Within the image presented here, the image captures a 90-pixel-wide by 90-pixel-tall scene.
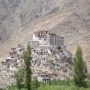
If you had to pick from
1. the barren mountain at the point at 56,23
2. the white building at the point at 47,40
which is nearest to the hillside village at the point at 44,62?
the white building at the point at 47,40

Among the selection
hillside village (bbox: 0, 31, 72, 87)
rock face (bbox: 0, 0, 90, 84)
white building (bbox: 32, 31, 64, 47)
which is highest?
rock face (bbox: 0, 0, 90, 84)

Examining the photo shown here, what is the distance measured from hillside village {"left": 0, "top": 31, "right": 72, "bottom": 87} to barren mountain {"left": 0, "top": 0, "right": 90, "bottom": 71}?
82.8ft

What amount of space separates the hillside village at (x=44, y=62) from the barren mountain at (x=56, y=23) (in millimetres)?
25235

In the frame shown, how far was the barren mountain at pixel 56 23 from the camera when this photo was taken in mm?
160000

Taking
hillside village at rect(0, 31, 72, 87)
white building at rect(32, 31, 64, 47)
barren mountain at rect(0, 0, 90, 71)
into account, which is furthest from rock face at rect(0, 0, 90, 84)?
hillside village at rect(0, 31, 72, 87)

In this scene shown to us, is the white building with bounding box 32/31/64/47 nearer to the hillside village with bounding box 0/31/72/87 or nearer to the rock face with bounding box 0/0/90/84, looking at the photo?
the hillside village with bounding box 0/31/72/87

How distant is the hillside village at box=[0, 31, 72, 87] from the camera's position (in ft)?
374

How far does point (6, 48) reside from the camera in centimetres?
16588

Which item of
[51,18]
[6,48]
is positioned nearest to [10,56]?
[6,48]

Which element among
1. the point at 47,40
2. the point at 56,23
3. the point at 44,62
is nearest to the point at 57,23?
the point at 56,23

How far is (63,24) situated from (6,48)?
1961 cm

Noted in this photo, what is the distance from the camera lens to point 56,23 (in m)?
169

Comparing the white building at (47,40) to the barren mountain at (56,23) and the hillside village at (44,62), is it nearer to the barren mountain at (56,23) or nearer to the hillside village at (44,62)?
the hillside village at (44,62)

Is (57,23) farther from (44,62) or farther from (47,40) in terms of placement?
(44,62)
